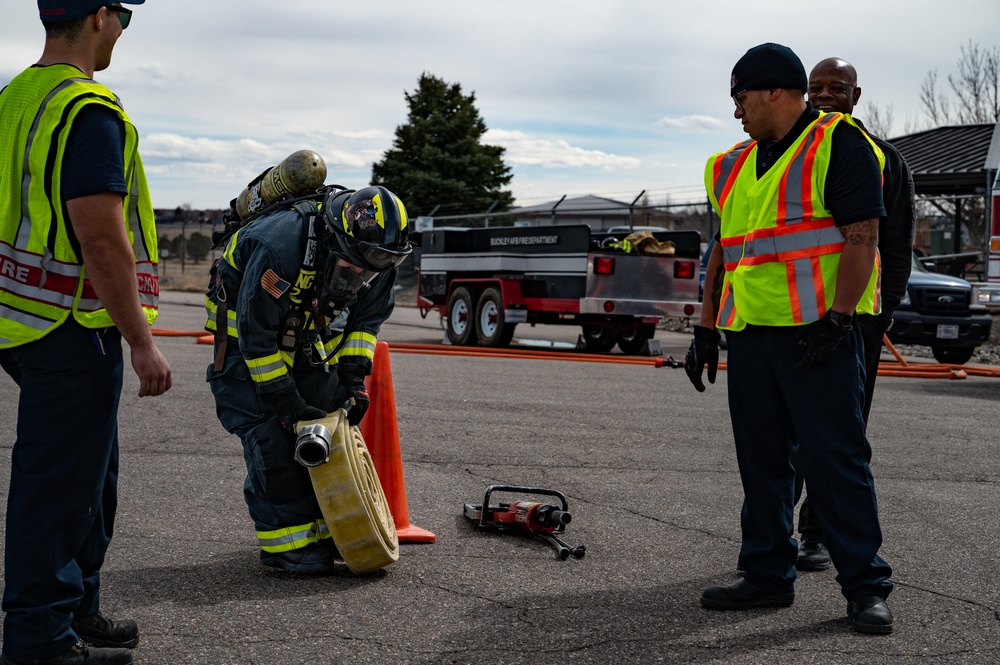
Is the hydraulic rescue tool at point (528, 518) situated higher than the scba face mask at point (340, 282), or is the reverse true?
the scba face mask at point (340, 282)

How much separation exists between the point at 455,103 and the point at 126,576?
41851 millimetres

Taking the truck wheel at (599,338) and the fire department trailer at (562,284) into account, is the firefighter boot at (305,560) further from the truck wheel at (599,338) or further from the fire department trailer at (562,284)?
the truck wheel at (599,338)

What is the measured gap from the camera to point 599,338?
54.2ft

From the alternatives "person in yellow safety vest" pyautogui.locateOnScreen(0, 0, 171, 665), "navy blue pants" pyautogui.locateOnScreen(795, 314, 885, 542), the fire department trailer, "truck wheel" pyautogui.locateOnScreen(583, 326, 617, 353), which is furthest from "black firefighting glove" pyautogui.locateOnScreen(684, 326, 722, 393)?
"truck wheel" pyautogui.locateOnScreen(583, 326, 617, 353)

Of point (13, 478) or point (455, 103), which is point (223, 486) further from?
point (455, 103)

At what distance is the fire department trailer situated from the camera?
598 inches

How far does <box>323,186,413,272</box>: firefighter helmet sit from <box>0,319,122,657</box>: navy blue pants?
1363mm

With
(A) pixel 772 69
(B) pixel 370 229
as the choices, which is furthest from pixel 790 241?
(B) pixel 370 229

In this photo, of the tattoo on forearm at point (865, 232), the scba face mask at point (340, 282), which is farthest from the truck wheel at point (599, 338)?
the tattoo on forearm at point (865, 232)

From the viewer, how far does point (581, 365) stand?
13594 millimetres

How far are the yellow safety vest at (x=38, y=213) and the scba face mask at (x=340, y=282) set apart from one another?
4.71 ft

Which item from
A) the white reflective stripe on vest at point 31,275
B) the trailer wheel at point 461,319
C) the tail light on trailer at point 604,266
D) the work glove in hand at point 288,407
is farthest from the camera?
the trailer wheel at point 461,319

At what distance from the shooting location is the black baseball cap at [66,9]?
335 centimetres

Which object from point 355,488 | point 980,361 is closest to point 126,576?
point 355,488
